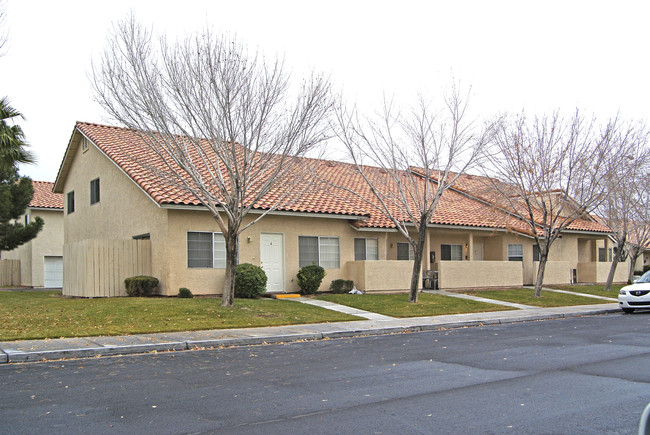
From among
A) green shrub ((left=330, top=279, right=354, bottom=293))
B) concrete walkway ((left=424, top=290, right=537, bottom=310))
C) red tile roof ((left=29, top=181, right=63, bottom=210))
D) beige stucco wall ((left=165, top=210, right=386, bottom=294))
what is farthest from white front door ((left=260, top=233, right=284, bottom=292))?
red tile roof ((left=29, top=181, right=63, bottom=210))

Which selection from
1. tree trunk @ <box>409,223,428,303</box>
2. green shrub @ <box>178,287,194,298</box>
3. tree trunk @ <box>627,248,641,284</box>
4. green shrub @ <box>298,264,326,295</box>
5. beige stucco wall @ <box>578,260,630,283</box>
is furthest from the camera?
beige stucco wall @ <box>578,260,630,283</box>

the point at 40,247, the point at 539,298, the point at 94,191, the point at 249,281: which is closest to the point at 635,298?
the point at 539,298

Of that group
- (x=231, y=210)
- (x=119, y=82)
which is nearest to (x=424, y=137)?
(x=231, y=210)

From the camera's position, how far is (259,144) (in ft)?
57.8

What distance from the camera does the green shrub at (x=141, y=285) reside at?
20141mm

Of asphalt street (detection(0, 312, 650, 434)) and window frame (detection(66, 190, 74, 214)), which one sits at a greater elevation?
window frame (detection(66, 190, 74, 214))

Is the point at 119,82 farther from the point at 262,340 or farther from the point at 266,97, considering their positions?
the point at 262,340

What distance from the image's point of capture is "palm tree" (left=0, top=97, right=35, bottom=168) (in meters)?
17.6

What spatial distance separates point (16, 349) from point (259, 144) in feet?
28.5

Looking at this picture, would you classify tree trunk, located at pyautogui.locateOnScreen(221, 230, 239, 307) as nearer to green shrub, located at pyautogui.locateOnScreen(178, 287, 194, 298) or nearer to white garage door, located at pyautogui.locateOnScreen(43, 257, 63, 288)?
green shrub, located at pyautogui.locateOnScreen(178, 287, 194, 298)

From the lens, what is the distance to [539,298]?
24562 millimetres

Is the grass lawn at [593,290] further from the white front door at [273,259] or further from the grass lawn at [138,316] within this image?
the grass lawn at [138,316]

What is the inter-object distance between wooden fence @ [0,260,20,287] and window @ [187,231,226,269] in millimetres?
18710

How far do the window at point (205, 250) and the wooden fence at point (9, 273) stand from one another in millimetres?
18710
